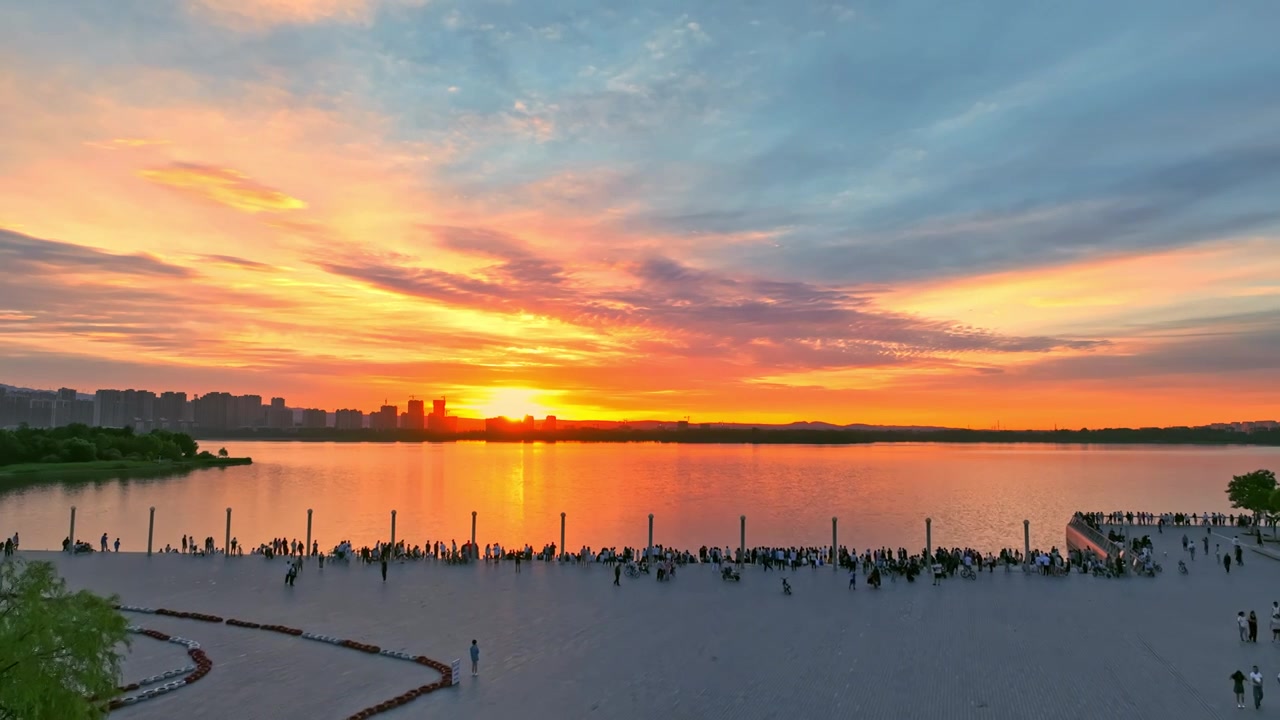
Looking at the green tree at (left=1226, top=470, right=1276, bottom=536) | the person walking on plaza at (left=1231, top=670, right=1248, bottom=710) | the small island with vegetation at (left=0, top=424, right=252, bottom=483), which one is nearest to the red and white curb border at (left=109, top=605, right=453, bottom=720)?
the person walking on plaza at (left=1231, top=670, right=1248, bottom=710)

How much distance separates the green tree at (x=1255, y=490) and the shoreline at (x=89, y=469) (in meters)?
140

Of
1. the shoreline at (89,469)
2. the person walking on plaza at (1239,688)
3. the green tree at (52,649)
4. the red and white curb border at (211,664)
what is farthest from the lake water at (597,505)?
the green tree at (52,649)

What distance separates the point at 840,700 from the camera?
19.9 m

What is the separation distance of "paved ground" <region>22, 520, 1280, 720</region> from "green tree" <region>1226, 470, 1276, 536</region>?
17879 millimetres

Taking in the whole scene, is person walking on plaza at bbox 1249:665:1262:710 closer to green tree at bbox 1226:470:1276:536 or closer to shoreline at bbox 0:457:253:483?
green tree at bbox 1226:470:1276:536

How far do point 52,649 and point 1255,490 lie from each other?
6507 cm

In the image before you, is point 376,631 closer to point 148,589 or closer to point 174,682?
point 174,682

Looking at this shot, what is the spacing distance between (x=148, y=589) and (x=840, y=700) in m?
29.0

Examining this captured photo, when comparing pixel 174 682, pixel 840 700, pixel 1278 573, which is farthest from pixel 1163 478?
pixel 174 682

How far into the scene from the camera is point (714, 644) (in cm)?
2517

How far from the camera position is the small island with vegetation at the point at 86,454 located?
12338 cm

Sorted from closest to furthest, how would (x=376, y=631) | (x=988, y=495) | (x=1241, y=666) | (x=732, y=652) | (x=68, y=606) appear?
(x=68, y=606) < (x=1241, y=666) < (x=732, y=652) < (x=376, y=631) < (x=988, y=495)

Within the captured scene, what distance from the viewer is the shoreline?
116875 millimetres

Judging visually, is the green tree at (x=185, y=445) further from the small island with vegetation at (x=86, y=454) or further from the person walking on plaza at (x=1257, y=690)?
the person walking on plaza at (x=1257, y=690)
